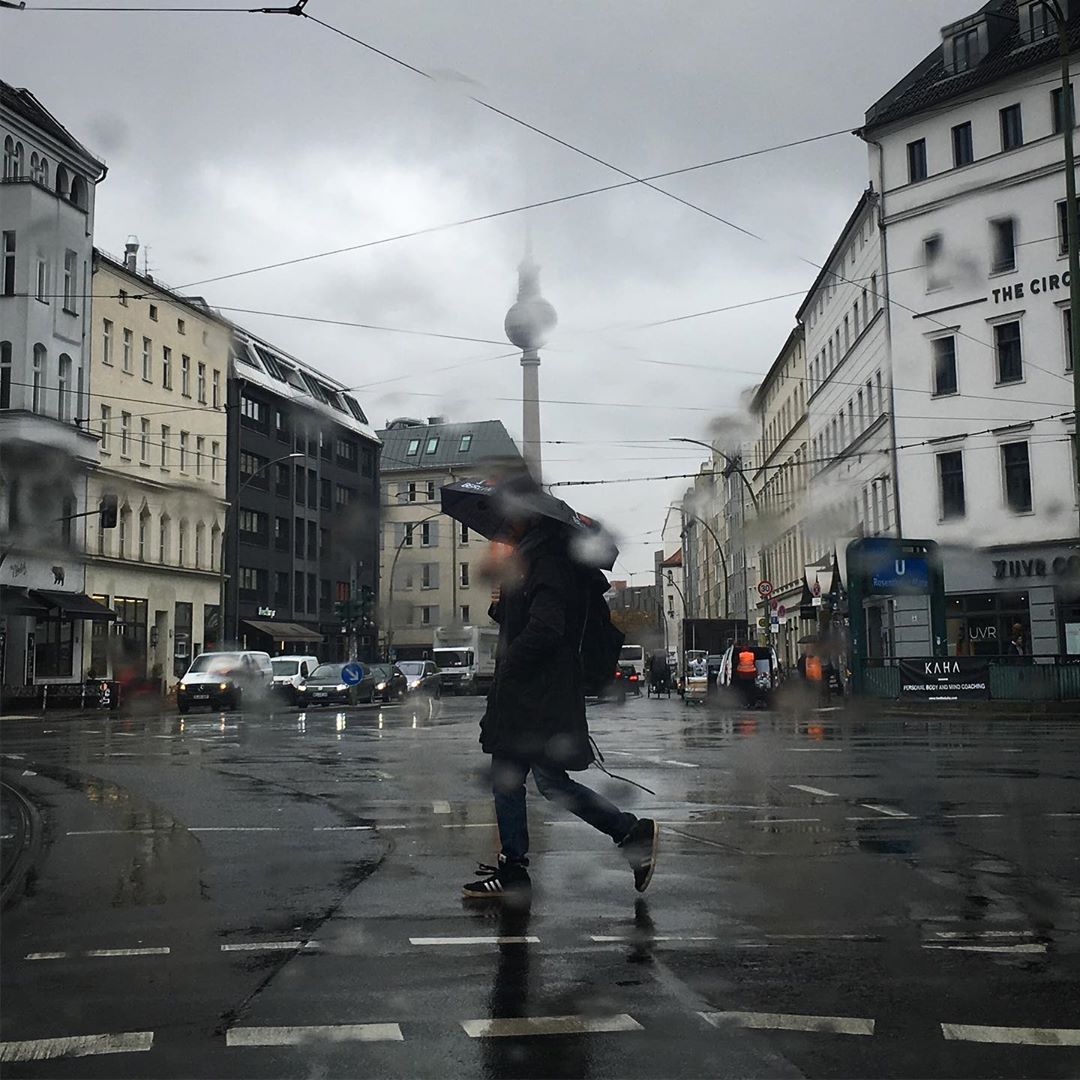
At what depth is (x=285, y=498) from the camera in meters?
63.9

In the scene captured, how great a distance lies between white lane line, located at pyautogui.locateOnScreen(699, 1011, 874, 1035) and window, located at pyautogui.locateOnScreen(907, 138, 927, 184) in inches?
1802

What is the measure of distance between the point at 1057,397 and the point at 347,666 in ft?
77.5

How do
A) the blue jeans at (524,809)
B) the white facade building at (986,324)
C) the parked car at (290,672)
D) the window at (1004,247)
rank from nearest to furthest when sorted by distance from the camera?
1. the blue jeans at (524,809)
2. the white facade building at (986,324)
3. the window at (1004,247)
4. the parked car at (290,672)

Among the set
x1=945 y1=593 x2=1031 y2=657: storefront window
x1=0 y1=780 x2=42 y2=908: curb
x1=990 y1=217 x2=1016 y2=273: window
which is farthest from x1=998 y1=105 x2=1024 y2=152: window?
x1=0 y1=780 x2=42 y2=908: curb

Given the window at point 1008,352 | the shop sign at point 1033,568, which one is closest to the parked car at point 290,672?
the shop sign at point 1033,568

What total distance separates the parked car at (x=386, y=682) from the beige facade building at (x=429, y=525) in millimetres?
7274

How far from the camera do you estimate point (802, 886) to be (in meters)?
7.48

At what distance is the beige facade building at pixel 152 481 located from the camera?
153ft

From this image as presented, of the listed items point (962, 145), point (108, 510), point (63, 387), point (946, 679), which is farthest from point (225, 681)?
point (962, 145)

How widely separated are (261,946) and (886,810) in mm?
6508

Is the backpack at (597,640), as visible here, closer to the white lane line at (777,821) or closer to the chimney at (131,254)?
the white lane line at (777,821)

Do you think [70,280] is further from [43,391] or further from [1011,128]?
[1011,128]

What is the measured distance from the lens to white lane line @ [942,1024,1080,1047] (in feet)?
14.5

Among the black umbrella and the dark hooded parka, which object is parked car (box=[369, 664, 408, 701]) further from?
the dark hooded parka
